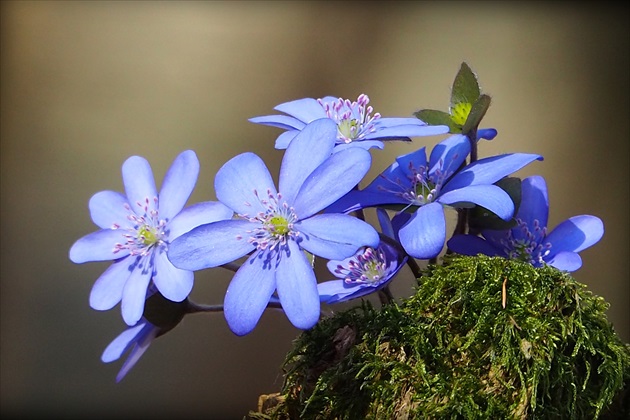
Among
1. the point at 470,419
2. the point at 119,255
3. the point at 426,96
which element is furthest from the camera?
the point at 426,96

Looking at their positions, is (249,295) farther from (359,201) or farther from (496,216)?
(496,216)

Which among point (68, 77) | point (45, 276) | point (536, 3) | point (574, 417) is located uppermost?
point (68, 77)

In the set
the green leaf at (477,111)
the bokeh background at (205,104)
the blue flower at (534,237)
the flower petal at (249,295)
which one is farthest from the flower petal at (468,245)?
the bokeh background at (205,104)

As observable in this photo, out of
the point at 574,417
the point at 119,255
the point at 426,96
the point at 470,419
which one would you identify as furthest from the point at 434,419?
the point at 426,96

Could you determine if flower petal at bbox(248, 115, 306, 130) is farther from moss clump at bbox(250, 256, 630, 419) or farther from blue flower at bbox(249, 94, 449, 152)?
moss clump at bbox(250, 256, 630, 419)

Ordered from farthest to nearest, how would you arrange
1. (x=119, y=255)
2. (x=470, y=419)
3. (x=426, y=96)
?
(x=426, y=96), (x=119, y=255), (x=470, y=419)

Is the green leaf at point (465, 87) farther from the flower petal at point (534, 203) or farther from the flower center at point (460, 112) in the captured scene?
the flower petal at point (534, 203)

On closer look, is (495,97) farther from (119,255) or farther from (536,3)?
(119,255)
